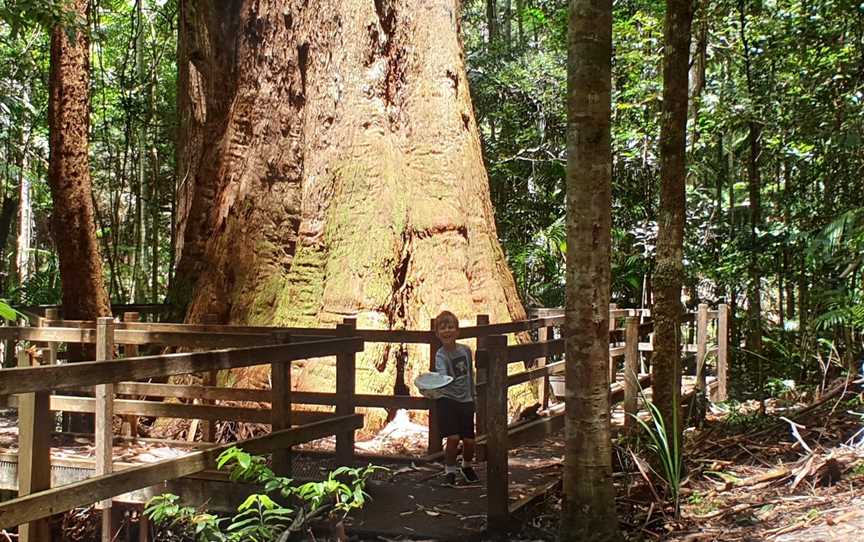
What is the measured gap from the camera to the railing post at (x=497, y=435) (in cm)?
571

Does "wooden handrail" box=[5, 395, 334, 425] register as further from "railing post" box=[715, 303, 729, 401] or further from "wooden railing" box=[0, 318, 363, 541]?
"railing post" box=[715, 303, 729, 401]

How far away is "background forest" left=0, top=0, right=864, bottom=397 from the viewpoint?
12.1 m

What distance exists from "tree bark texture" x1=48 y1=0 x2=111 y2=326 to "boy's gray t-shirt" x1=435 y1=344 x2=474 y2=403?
698 cm

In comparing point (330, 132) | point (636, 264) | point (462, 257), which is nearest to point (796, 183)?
point (636, 264)

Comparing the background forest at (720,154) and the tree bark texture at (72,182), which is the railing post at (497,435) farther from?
the tree bark texture at (72,182)

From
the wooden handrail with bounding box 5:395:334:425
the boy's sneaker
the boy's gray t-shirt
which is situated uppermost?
the boy's gray t-shirt

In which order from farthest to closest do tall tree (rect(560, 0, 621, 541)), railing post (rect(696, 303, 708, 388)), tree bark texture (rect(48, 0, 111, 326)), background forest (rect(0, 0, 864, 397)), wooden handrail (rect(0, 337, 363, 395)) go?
1. background forest (rect(0, 0, 864, 397))
2. tree bark texture (rect(48, 0, 111, 326))
3. railing post (rect(696, 303, 708, 388))
4. tall tree (rect(560, 0, 621, 541))
5. wooden handrail (rect(0, 337, 363, 395))

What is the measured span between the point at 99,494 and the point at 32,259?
3155cm

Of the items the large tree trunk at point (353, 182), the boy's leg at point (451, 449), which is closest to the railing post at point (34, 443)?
the boy's leg at point (451, 449)

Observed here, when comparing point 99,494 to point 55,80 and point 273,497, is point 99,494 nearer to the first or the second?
point 273,497

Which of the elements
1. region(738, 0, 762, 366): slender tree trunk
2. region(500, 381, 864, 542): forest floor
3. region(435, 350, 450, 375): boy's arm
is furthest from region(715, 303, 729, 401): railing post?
region(435, 350, 450, 375): boy's arm

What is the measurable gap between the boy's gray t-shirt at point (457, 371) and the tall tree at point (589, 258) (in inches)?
83.8

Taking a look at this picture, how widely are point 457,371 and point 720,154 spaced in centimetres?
1153

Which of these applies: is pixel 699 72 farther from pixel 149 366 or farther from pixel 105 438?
pixel 149 366
